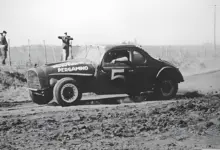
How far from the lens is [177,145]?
6.27 metres

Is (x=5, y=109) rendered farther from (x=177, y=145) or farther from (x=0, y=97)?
(x=177, y=145)

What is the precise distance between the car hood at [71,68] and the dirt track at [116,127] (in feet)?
3.71

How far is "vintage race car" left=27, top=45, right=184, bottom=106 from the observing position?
34.1 feet

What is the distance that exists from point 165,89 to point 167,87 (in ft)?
0.33

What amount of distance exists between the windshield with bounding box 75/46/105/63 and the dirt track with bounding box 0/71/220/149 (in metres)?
1.80

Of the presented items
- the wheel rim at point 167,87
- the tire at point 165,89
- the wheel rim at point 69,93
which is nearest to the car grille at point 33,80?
the wheel rim at point 69,93

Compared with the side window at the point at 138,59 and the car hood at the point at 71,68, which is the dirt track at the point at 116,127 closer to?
the car hood at the point at 71,68

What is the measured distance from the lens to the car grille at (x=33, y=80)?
34.6ft

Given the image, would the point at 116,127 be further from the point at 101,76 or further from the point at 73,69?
the point at 73,69

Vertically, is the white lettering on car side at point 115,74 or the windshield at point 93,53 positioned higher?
the windshield at point 93,53

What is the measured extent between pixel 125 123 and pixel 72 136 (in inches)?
58.4

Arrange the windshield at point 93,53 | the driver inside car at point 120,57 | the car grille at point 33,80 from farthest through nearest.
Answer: the driver inside car at point 120,57, the windshield at point 93,53, the car grille at point 33,80

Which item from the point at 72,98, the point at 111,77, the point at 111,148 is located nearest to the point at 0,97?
the point at 72,98

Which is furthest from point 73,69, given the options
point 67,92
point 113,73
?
point 113,73
